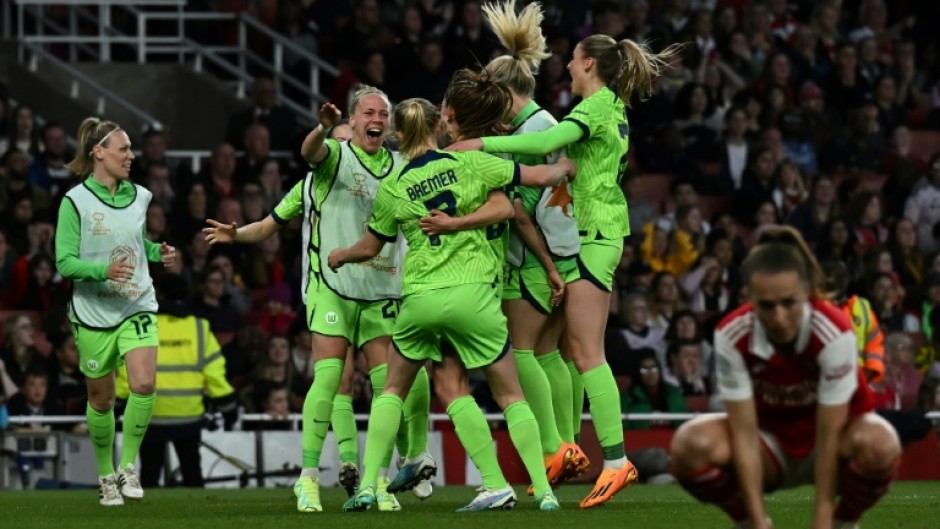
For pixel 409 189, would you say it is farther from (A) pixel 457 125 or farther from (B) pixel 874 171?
(B) pixel 874 171

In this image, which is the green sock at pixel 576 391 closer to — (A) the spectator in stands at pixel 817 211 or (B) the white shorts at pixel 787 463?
(B) the white shorts at pixel 787 463

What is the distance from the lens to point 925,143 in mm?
21875

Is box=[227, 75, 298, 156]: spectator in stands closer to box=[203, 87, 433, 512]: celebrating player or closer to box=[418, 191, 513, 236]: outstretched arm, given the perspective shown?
box=[203, 87, 433, 512]: celebrating player

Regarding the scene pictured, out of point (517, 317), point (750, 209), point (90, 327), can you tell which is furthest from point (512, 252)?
point (750, 209)

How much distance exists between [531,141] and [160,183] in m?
8.65

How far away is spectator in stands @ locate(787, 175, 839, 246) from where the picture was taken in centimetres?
1905

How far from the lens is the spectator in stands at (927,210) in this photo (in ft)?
64.9

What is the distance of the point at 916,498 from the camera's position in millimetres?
11352

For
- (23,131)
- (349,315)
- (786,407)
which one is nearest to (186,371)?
(23,131)

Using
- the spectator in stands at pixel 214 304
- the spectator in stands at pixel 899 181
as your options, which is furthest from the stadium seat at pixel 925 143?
the spectator in stands at pixel 214 304

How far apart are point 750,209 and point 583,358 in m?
9.85

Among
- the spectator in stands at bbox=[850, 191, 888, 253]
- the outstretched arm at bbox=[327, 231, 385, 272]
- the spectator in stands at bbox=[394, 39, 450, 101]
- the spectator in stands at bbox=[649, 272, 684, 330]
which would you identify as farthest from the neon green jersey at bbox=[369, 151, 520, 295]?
the spectator in stands at bbox=[850, 191, 888, 253]

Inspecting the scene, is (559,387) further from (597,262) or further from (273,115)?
(273,115)

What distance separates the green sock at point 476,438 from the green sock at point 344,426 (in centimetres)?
130
